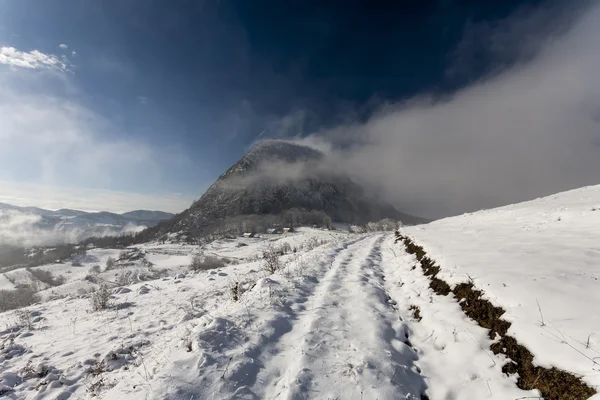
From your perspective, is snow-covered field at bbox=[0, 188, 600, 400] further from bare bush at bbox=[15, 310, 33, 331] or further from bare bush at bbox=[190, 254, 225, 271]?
bare bush at bbox=[190, 254, 225, 271]

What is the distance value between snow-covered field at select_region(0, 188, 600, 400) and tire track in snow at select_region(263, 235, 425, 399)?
27 millimetres

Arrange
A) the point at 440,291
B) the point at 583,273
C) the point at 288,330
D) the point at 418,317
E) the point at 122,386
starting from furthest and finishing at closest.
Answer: the point at 440,291 < the point at 418,317 < the point at 288,330 < the point at 583,273 < the point at 122,386

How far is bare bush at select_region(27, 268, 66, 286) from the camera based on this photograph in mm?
89800

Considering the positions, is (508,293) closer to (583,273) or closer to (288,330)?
(583,273)

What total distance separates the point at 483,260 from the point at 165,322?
11.8 m

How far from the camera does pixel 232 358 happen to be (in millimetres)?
5621

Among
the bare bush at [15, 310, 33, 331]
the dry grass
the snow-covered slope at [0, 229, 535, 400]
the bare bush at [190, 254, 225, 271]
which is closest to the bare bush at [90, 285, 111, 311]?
the snow-covered slope at [0, 229, 535, 400]

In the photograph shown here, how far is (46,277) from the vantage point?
9588 cm

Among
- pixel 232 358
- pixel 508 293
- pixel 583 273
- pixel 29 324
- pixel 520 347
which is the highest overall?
pixel 583 273

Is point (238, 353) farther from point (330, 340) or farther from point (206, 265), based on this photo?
point (206, 265)

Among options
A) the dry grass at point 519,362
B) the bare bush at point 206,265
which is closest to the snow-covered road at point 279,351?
the dry grass at point 519,362

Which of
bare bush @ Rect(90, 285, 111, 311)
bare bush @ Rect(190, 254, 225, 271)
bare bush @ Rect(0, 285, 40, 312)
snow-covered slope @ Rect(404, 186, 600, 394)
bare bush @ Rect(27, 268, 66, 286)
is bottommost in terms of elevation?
bare bush @ Rect(27, 268, 66, 286)

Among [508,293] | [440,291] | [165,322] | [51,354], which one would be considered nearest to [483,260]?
[440,291]

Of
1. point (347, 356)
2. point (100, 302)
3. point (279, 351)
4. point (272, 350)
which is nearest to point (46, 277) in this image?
point (100, 302)
